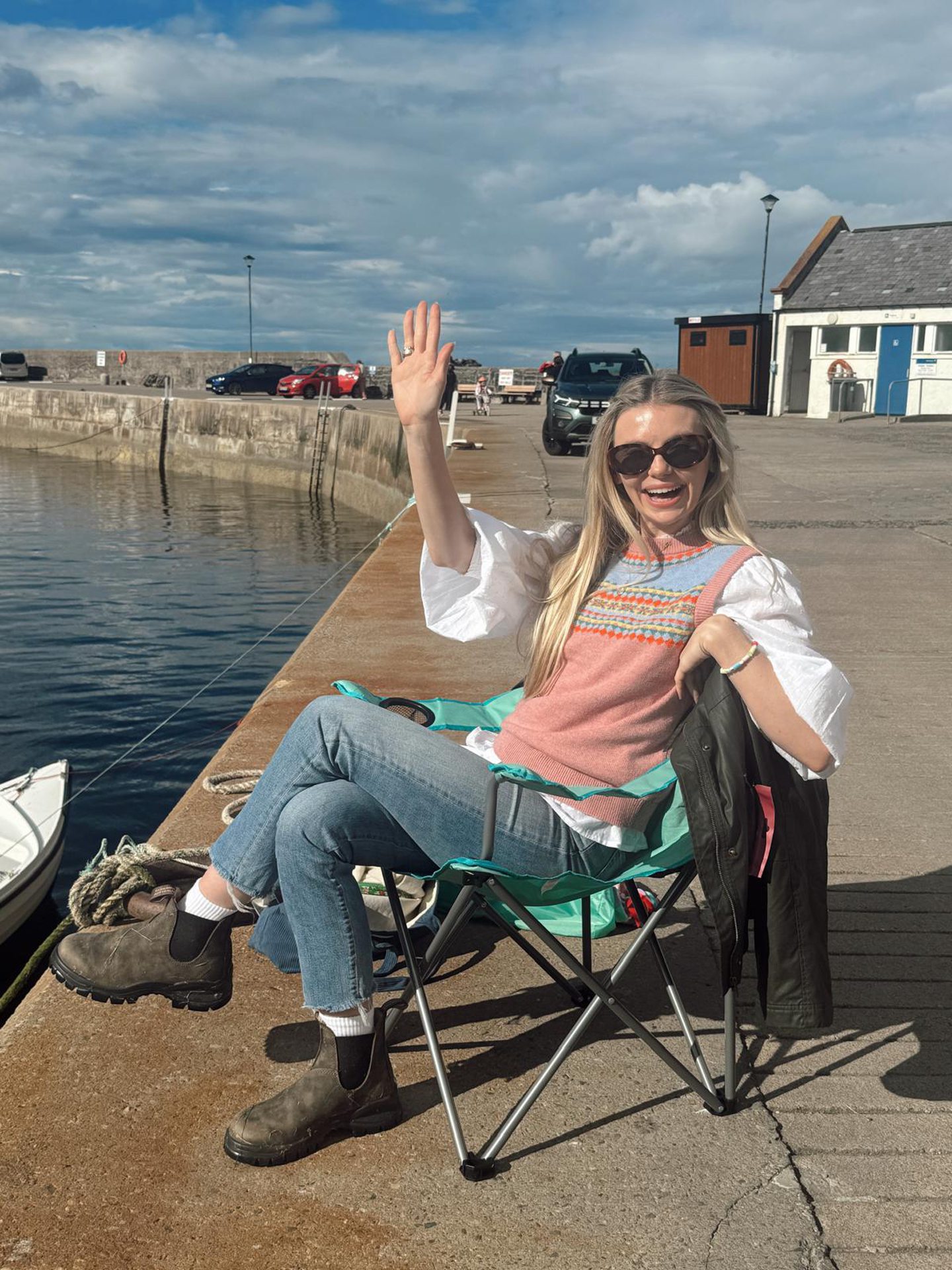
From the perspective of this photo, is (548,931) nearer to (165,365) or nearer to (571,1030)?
(571,1030)

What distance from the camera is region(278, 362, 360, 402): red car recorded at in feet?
157

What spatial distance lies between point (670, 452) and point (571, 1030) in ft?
4.37

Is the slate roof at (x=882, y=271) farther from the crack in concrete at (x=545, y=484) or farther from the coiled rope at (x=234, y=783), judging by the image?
the coiled rope at (x=234, y=783)

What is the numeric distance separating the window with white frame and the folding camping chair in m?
36.3

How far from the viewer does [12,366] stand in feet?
213

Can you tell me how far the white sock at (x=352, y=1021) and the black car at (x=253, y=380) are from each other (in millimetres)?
50553

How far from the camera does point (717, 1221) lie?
2.40 meters

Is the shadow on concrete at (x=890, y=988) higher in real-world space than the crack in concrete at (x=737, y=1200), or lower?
lower

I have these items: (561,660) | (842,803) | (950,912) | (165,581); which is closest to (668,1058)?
(561,660)

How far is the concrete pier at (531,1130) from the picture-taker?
7.72ft

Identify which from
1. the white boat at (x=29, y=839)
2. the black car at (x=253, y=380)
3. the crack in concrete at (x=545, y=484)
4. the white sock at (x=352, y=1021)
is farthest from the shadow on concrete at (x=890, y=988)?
the black car at (x=253, y=380)

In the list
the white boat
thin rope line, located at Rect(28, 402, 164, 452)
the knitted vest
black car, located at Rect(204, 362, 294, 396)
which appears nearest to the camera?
the knitted vest

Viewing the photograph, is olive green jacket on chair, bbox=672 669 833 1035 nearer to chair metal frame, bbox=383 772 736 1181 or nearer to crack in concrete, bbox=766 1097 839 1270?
chair metal frame, bbox=383 772 736 1181

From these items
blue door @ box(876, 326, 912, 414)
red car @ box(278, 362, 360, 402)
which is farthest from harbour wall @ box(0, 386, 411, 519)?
blue door @ box(876, 326, 912, 414)
